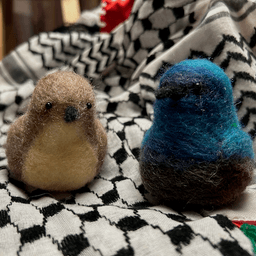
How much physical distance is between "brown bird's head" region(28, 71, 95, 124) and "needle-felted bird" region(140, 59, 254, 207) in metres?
0.12

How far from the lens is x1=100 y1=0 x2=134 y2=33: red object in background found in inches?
37.5

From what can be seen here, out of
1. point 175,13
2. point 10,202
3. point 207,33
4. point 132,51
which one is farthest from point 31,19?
point 10,202

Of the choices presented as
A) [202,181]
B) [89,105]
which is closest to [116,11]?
[89,105]

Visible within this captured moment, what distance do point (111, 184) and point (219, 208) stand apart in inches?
8.0

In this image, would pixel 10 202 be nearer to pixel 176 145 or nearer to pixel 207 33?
pixel 176 145

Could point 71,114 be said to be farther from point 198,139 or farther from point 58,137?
point 198,139

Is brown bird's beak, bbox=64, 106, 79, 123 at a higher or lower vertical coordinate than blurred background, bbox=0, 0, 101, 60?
lower

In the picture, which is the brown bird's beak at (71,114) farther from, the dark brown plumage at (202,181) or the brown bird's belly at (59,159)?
the dark brown plumage at (202,181)

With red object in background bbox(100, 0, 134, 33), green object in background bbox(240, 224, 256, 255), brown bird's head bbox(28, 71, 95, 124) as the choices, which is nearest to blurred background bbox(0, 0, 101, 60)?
red object in background bbox(100, 0, 134, 33)

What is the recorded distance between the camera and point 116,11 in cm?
97

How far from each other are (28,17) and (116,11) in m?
0.70

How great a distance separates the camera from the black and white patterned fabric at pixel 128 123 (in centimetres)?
36

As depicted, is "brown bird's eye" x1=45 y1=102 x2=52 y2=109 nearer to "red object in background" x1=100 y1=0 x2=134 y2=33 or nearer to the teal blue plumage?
the teal blue plumage

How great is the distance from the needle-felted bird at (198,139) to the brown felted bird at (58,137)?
120 mm
